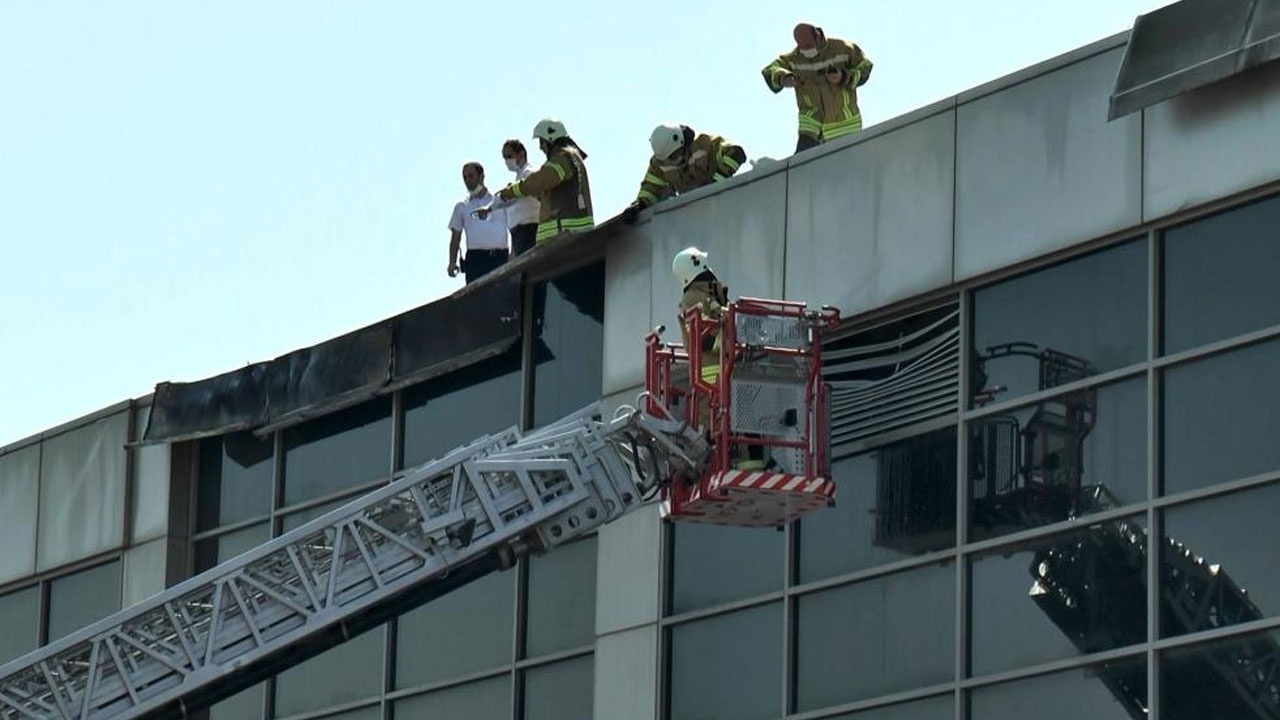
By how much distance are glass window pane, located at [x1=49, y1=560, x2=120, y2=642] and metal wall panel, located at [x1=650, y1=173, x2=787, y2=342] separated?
8.76m

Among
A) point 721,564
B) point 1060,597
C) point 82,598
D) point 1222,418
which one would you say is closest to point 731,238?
point 721,564

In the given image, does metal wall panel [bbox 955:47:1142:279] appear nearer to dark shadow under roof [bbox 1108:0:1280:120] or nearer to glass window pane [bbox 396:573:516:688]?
dark shadow under roof [bbox 1108:0:1280:120]

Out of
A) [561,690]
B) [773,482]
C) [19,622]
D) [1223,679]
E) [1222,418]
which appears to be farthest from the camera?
[19,622]

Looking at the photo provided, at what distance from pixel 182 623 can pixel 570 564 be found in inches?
172

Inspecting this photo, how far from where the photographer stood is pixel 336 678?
25.6m

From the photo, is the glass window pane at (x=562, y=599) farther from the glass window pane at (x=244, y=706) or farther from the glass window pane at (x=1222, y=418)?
the glass window pane at (x=1222, y=418)

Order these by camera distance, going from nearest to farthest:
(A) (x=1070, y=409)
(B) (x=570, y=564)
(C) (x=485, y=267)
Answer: (A) (x=1070, y=409)
(B) (x=570, y=564)
(C) (x=485, y=267)

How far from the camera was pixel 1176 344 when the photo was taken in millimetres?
18359

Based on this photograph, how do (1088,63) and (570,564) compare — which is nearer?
(1088,63)

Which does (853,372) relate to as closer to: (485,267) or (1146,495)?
(1146,495)

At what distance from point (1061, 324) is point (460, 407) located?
23.7 ft

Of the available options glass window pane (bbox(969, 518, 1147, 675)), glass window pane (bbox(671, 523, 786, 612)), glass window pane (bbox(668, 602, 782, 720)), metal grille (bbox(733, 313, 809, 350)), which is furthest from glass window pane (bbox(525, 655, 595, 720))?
glass window pane (bbox(969, 518, 1147, 675))

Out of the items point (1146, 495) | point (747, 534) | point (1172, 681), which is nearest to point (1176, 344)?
point (1146, 495)

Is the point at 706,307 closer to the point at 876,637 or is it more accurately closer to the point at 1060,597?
the point at 876,637
